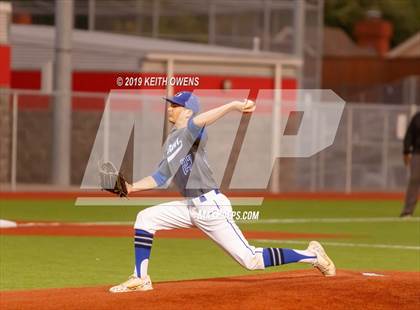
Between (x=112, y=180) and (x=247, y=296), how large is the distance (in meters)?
1.60

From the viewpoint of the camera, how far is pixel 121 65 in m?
38.9

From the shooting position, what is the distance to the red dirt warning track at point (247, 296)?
11.9 meters

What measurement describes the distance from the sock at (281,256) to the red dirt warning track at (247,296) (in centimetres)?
21

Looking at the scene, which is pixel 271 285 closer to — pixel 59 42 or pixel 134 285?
pixel 134 285

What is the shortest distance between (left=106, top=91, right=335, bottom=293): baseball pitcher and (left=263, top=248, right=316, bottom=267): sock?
0.15 meters

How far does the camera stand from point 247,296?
12227 millimetres

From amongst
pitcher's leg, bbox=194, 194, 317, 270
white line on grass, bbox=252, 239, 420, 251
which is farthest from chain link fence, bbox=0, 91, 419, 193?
pitcher's leg, bbox=194, 194, 317, 270

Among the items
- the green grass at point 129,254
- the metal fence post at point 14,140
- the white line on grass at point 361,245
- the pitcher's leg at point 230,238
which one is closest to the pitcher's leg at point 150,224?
the pitcher's leg at point 230,238

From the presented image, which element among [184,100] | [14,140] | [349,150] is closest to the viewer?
[184,100]

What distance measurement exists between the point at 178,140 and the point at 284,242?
29.1ft

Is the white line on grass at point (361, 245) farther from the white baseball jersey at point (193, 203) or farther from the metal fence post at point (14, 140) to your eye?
the metal fence post at point (14, 140)

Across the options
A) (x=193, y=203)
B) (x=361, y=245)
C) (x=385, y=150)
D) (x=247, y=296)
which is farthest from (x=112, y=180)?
(x=385, y=150)

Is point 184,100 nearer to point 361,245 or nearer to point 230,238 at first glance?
point 230,238

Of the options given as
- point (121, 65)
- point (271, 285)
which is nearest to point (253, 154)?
point (121, 65)
